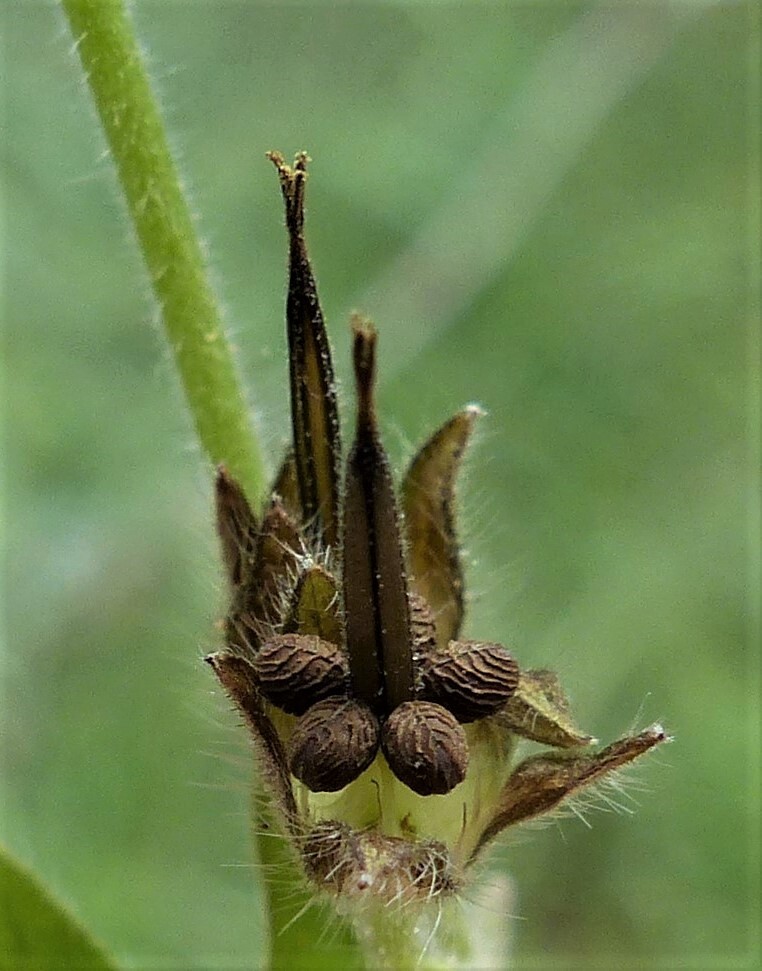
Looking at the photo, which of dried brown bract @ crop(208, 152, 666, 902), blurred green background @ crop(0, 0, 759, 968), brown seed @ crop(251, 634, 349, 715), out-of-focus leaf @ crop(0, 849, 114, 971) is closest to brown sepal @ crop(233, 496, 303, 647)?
dried brown bract @ crop(208, 152, 666, 902)

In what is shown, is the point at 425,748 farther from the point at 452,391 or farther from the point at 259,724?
the point at 452,391

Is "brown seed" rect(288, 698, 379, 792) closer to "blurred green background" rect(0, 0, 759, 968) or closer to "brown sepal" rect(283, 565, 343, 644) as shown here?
"brown sepal" rect(283, 565, 343, 644)

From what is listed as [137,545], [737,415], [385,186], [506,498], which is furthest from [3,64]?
[737,415]

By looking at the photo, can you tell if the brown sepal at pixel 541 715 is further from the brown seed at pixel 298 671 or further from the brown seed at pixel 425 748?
the brown seed at pixel 298 671

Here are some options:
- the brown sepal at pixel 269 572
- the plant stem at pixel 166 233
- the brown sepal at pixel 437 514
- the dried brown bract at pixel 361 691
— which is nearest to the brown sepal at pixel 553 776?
the dried brown bract at pixel 361 691

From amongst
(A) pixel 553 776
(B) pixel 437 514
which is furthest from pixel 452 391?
(A) pixel 553 776
